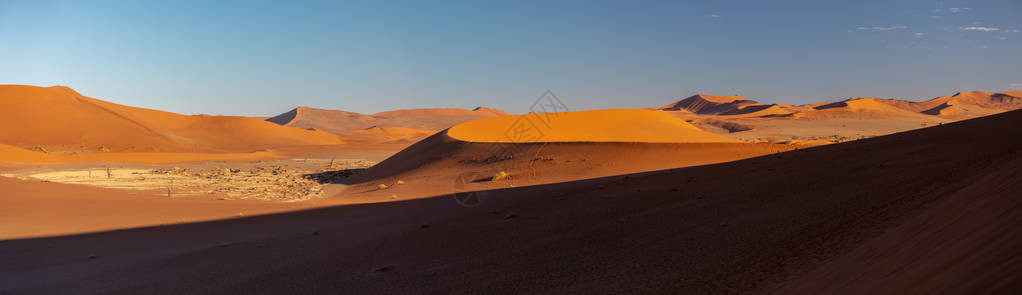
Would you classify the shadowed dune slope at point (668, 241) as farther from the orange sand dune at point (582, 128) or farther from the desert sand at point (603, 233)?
the orange sand dune at point (582, 128)

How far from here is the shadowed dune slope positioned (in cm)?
295

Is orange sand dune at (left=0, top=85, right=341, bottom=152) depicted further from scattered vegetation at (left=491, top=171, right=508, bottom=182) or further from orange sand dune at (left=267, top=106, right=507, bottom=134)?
orange sand dune at (left=267, top=106, right=507, bottom=134)

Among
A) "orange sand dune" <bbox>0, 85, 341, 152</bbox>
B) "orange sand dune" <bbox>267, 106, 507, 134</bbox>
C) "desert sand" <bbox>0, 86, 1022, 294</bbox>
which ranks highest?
"orange sand dune" <bbox>267, 106, 507, 134</bbox>

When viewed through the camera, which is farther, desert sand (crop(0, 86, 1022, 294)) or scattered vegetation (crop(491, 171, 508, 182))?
scattered vegetation (crop(491, 171, 508, 182))

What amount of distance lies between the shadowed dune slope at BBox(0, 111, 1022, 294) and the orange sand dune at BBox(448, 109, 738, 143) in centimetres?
1253

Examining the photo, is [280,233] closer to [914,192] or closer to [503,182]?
[503,182]

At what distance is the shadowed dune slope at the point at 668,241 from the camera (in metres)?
2.95

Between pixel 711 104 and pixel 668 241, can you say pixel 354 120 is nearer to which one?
pixel 711 104

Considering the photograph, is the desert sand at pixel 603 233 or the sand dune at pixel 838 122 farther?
the sand dune at pixel 838 122

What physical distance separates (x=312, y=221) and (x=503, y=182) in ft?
19.7

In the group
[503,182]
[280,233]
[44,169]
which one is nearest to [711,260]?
[280,233]

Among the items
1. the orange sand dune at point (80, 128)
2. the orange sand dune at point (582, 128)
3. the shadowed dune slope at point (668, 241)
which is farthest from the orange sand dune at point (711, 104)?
the shadowed dune slope at point (668, 241)

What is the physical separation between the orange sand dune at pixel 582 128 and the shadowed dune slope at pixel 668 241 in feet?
41.1

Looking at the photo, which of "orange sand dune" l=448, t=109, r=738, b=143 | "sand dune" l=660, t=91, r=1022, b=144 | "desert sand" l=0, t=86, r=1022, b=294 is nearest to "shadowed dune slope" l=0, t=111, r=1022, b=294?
"desert sand" l=0, t=86, r=1022, b=294
